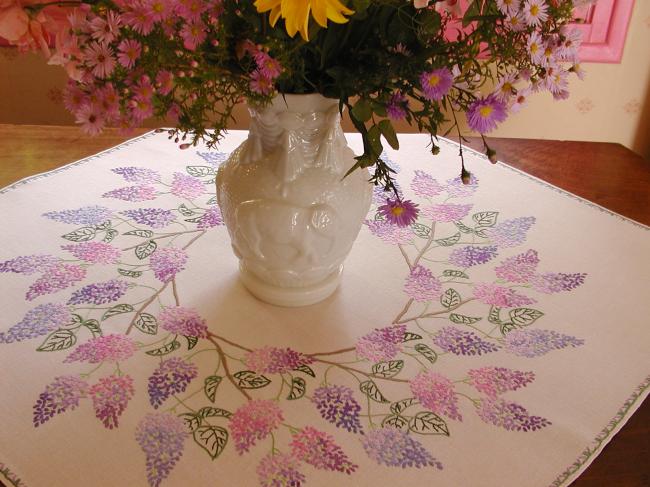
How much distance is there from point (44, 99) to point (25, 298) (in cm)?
153

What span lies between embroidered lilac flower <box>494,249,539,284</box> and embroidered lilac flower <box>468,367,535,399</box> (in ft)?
0.77

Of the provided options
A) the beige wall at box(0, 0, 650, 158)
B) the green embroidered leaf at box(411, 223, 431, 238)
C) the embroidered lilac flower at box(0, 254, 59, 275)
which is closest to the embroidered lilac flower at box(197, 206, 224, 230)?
the embroidered lilac flower at box(0, 254, 59, 275)

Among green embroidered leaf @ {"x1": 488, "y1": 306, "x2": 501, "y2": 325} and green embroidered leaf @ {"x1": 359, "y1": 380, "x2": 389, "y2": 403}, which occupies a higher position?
green embroidered leaf @ {"x1": 359, "y1": 380, "x2": 389, "y2": 403}

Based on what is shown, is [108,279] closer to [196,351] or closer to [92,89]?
[196,351]

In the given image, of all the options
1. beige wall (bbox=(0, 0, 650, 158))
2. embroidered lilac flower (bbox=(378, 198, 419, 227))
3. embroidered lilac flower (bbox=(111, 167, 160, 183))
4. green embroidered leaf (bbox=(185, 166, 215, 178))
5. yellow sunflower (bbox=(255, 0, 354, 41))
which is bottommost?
beige wall (bbox=(0, 0, 650, 158))

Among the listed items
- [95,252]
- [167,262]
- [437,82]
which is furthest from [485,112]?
[95,252]

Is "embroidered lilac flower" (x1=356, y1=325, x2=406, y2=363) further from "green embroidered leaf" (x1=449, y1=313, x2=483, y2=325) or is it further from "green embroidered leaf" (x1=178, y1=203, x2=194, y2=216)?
"green embroidered leaf" (x1=178, y1=203, x2=194, y2=216)

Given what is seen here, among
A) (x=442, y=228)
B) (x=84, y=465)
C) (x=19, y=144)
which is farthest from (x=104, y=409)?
(x=19, y=144)

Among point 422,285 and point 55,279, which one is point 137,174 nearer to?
point 55,279

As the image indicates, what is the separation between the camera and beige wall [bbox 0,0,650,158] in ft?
7.19

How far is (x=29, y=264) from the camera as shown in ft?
3.32

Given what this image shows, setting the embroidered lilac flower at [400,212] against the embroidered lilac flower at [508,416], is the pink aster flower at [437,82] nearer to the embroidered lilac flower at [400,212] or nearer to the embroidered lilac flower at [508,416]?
the embroidered lilac flower at [400,212]

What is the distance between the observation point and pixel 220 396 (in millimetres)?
764

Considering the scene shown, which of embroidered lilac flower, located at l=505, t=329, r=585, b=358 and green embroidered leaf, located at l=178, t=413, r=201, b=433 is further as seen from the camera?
embroidered lilac flower, located at l=505, t=329, r=585, b=358
